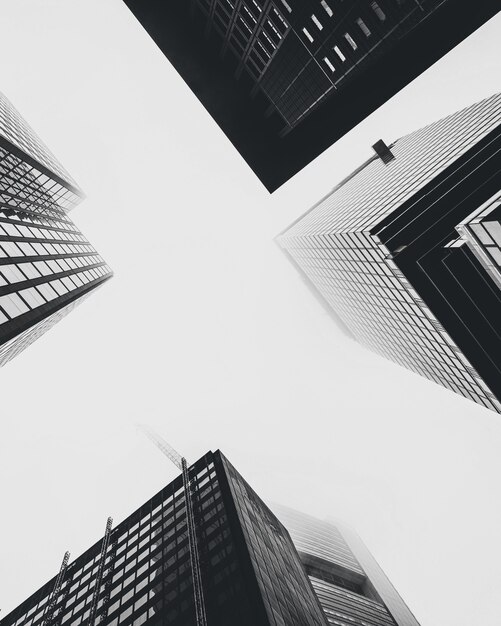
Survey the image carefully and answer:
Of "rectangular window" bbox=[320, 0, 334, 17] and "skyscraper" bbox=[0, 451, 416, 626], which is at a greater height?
"rectangular window" bbox=[320, 0, 334, 17]

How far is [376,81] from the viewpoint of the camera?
2406cm

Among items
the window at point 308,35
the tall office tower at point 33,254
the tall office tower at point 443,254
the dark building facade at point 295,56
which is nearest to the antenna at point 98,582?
the tall office tower at point 33,254

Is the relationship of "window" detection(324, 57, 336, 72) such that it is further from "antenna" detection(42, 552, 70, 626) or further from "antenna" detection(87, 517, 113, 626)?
"antenna" detection(42, 552, 70, 626)

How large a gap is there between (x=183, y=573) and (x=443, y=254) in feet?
127

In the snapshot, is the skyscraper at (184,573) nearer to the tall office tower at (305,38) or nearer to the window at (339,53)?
the tall office tower at (305,38)

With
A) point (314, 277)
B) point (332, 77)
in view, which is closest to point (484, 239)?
point (332, 77)

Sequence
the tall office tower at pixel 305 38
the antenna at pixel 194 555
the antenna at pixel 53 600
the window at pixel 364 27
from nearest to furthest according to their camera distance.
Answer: the tall office tower at pixel 305 38 < the window at pixel 364 27 < the antenna at pixel 194 555 < the antenna at pixel 53 600

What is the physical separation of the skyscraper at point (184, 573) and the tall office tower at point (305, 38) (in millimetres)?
36149

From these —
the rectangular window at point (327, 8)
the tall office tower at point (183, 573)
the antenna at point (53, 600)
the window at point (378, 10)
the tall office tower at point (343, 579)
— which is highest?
the rectangular window at point (327, 8)

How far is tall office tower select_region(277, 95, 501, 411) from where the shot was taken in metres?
34.5

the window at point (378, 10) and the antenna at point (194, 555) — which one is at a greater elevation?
the window at point (378, 10)

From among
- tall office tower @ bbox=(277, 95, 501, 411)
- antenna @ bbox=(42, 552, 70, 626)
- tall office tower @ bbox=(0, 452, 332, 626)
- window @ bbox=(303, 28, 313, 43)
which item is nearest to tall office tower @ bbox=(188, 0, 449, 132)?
window @ bbox=(303, 28, 313, 43)

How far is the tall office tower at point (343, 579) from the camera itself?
77.6 m

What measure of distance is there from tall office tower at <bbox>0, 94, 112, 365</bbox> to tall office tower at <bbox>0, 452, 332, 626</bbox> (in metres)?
26.4
